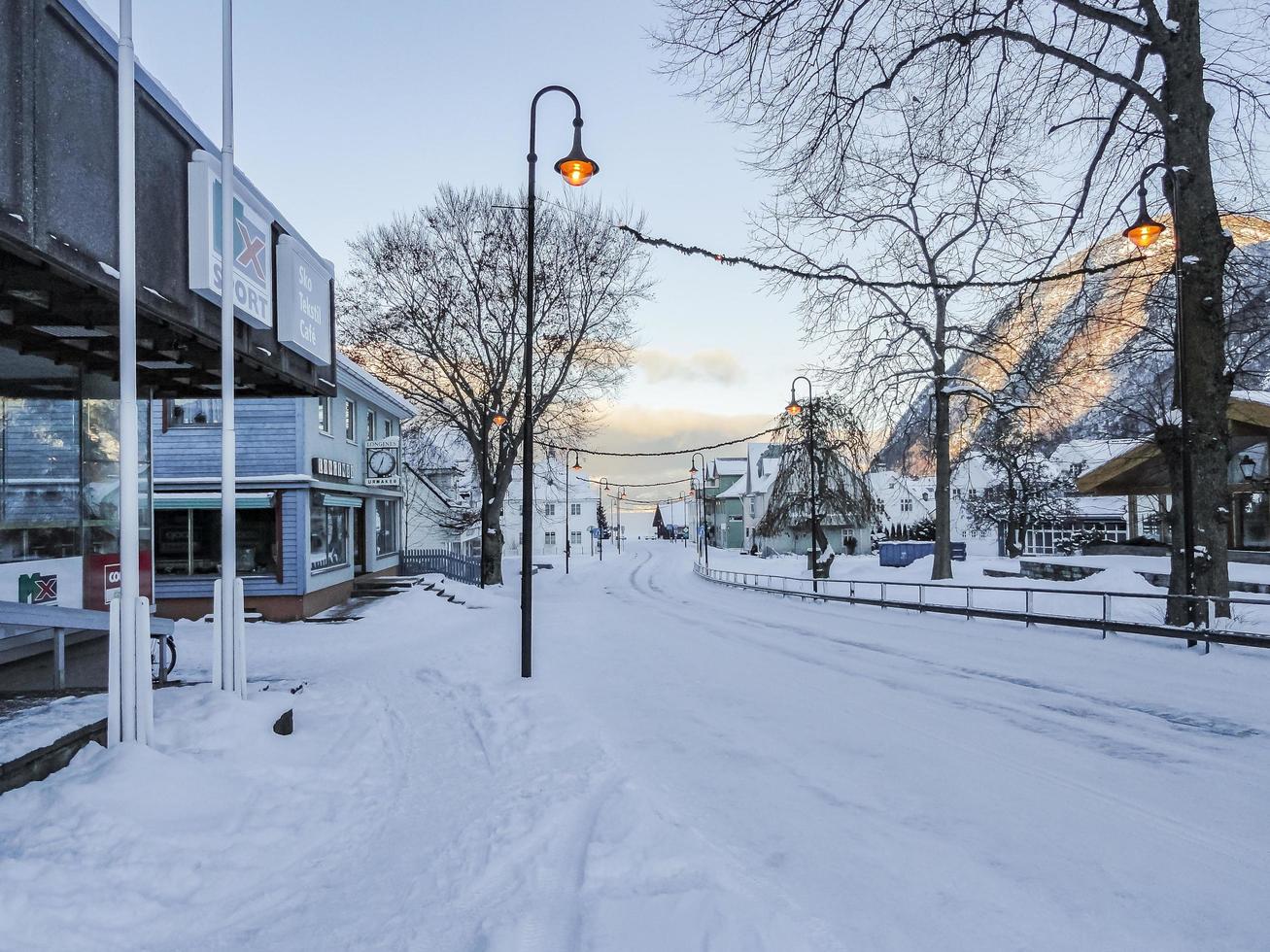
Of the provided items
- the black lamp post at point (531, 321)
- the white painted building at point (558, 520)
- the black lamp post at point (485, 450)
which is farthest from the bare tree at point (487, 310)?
the white painted building at point (558, 520)

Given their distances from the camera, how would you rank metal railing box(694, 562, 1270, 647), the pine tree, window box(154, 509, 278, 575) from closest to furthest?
1. metal railing box(694, 562, 1270, 647)
2. window box(154, 509, 278, 575)
3. the pine tree

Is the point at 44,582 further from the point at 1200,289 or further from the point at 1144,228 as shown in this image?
the point at 1200,289

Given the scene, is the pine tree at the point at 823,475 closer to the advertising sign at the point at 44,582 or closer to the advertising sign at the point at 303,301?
the advertising sign at the point at 303,301

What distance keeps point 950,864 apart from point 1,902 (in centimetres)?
498

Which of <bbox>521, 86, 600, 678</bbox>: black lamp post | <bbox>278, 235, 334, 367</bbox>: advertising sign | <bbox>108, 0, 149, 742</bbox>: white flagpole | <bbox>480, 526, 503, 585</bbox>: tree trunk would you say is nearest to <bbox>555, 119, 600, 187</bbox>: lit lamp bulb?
<bbox>521, 86, 600, 678</bbox>: black lamp post

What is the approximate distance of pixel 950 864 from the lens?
454 centimetres

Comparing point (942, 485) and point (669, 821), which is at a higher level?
point (942, 485)

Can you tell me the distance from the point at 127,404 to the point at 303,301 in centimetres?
451

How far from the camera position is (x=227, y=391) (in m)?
7.48

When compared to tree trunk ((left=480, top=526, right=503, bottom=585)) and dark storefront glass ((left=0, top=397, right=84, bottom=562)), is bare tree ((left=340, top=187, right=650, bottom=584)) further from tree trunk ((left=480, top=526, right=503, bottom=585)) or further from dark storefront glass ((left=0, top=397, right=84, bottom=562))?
dark storefront glass ((left=0, top=397, right=84, bottom=562))

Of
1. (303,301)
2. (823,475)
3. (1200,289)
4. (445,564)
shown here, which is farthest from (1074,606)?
(823,475)

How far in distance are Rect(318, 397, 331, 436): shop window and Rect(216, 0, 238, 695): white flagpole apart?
13.8 meters

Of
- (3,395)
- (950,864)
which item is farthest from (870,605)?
(3,395)

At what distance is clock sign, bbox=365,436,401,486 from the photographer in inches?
966
